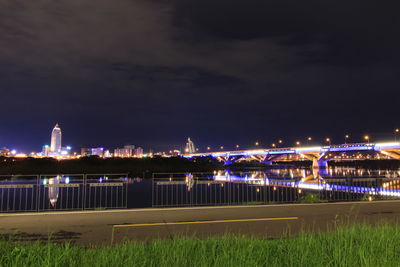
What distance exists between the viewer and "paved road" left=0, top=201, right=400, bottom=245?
8.43 metres

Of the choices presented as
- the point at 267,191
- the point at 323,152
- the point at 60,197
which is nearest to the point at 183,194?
the point at 267,191

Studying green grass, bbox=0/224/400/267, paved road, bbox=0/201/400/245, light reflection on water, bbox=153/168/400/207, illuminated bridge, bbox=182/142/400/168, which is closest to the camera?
green grass, bbox=0/224/400/267

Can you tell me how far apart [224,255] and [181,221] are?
6.22 metres

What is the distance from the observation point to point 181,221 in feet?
34.3

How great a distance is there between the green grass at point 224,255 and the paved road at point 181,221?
2064 millimetres

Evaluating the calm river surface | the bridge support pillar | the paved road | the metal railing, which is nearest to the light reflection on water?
the calm river surface

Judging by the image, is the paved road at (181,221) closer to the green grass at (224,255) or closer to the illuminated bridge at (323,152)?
the green grass at (224,255)

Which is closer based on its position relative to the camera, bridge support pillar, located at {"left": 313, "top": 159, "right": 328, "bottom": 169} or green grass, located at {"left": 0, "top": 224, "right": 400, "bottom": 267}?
green grass, located at {"left": 0, "top": 224, "right": 400, "bottom": 267}

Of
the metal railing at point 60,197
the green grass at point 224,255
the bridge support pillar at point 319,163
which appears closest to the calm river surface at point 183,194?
the metal railing at point 60,197

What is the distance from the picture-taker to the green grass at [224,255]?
4270 millimetres

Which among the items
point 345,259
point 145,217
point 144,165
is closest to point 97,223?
point 145,217

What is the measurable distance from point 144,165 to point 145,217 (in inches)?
2885

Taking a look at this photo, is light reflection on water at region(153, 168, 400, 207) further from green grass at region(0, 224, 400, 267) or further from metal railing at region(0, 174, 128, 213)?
green grass at region(0, 224, 400, 267)

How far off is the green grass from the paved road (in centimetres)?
206
